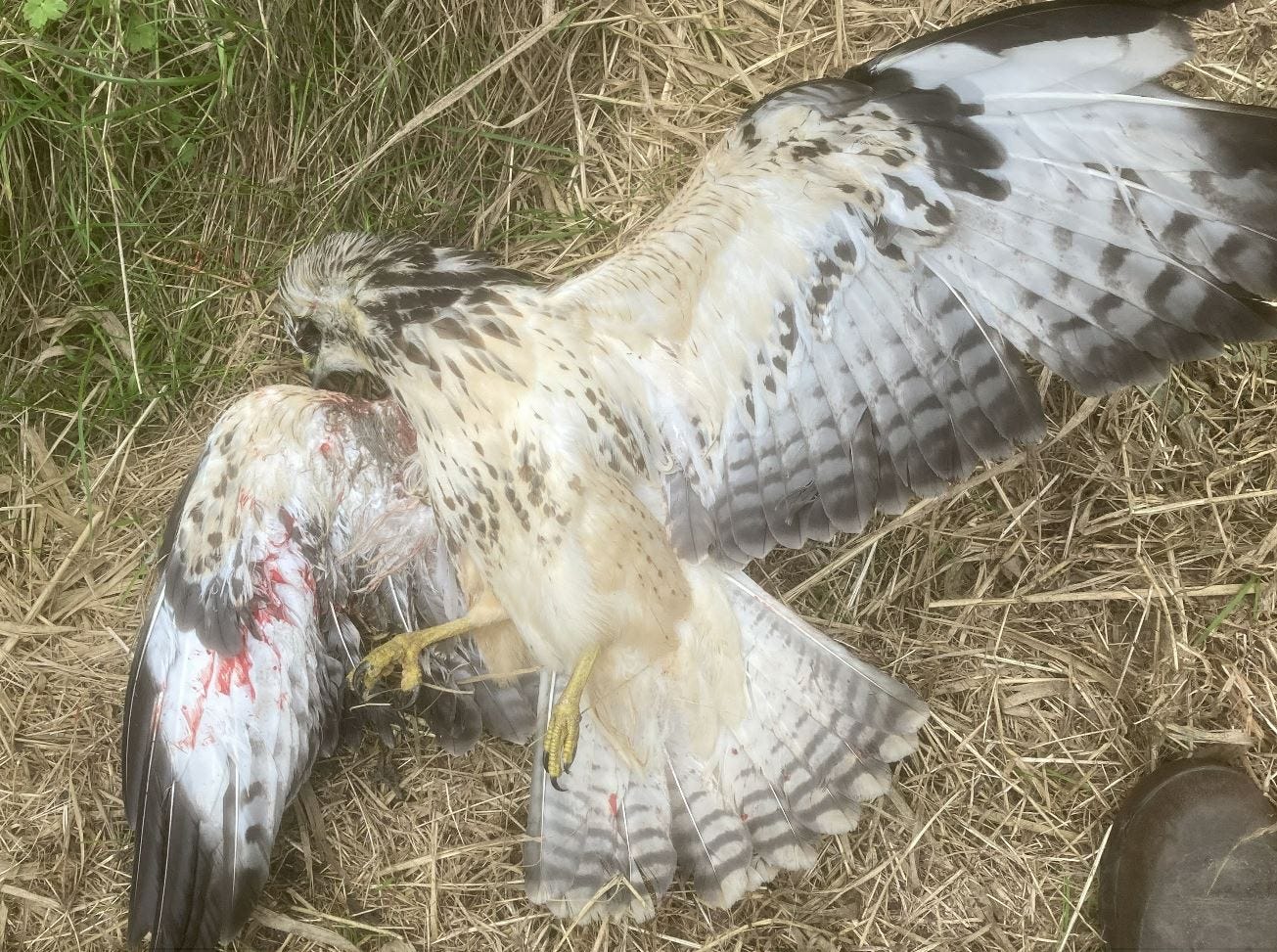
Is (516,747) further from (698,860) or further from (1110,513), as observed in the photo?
(1110,513)

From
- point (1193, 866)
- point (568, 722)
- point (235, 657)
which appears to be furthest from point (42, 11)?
point (1193, 866)

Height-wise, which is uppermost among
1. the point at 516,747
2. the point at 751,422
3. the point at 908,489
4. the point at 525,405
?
the point at 525,405

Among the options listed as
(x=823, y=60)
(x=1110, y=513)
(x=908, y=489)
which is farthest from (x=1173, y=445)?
(x=823, y=60)

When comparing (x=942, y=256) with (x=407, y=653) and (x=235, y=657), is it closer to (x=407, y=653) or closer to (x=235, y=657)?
(x=407, y=653)

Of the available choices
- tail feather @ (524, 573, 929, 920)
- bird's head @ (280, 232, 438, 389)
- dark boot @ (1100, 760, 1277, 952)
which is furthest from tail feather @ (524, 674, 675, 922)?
dark boot @ (1100, 760, 1277, 952)

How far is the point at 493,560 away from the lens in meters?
2.16

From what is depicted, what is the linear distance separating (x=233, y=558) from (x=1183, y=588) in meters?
2.36

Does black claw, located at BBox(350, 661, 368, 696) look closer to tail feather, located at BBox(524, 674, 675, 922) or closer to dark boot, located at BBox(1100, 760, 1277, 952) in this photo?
tail feather, located at BBox(524, 674, 675, 922)

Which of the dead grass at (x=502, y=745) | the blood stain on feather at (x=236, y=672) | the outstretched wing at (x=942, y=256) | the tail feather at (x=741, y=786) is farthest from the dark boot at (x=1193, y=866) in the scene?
the blood stain on feather at (x=236, y=672)

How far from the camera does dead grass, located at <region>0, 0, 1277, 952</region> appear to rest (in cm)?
245

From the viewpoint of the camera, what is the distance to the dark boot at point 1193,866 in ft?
7.74

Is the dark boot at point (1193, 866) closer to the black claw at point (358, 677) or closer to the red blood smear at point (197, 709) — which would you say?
the black claw at point (358, 677)

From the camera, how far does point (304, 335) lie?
2.41 metres

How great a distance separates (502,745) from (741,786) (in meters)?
0.68
